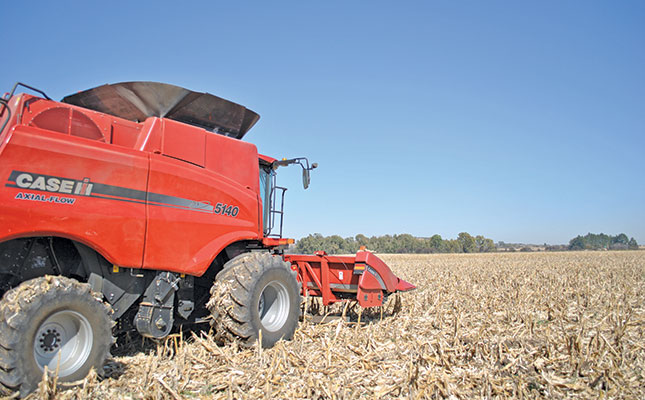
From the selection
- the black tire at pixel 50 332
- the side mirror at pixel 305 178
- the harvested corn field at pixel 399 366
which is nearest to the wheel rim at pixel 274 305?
the harvested corn field at pixel 399 366

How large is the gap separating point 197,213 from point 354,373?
2.61 metres

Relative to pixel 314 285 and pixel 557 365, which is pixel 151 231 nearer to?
pixel 314 285

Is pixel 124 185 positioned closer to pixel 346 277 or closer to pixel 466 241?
pixel 346 277

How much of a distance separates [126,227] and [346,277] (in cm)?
404

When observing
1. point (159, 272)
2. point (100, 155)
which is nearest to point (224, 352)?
point (159, 272)

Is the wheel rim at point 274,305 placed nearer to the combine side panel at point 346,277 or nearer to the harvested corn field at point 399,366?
the harvested corn field at point 399,366

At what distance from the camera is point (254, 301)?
211 inches

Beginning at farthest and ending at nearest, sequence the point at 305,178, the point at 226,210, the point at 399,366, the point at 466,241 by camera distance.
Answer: the point at 466,241
the point at 305,178
the point at 226,210
the point at 399,366

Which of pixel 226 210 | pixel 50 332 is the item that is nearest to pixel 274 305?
pixel 226 210

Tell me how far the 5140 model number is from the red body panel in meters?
0.01

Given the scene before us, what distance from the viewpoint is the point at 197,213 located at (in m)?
5.24

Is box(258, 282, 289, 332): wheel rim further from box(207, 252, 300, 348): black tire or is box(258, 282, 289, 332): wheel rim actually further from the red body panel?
the red body panel

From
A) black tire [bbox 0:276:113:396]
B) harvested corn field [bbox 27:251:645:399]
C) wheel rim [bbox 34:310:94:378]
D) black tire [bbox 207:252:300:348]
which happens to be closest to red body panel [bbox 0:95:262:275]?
black tire [bbox 207:252:300:348]

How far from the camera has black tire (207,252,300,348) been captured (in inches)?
204
